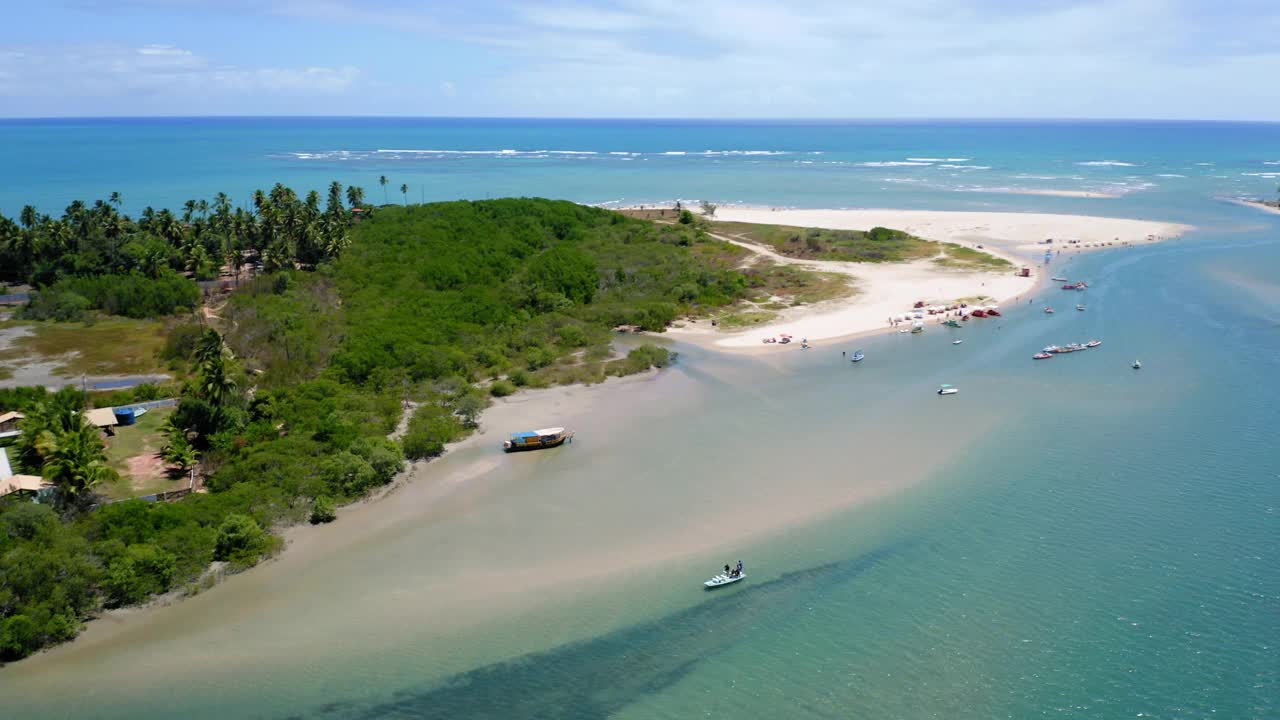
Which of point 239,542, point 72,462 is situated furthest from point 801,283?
point 72,462

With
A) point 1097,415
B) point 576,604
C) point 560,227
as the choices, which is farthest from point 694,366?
point 560,227

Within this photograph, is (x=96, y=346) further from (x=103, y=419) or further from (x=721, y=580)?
(x=721, y=580)

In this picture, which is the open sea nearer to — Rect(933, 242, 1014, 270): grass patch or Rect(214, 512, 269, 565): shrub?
Rect(214, 512, 269, 565): shrub

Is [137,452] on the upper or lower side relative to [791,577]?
upper

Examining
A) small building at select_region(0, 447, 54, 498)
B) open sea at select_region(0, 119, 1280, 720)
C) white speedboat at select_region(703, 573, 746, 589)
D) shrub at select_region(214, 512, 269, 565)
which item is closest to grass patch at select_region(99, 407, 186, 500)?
small building at select_region(0, 447, 54, 498)

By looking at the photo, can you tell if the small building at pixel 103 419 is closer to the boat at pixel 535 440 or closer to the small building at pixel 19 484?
the small building at pixel 19 484

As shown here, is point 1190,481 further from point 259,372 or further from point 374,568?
point 259,372
